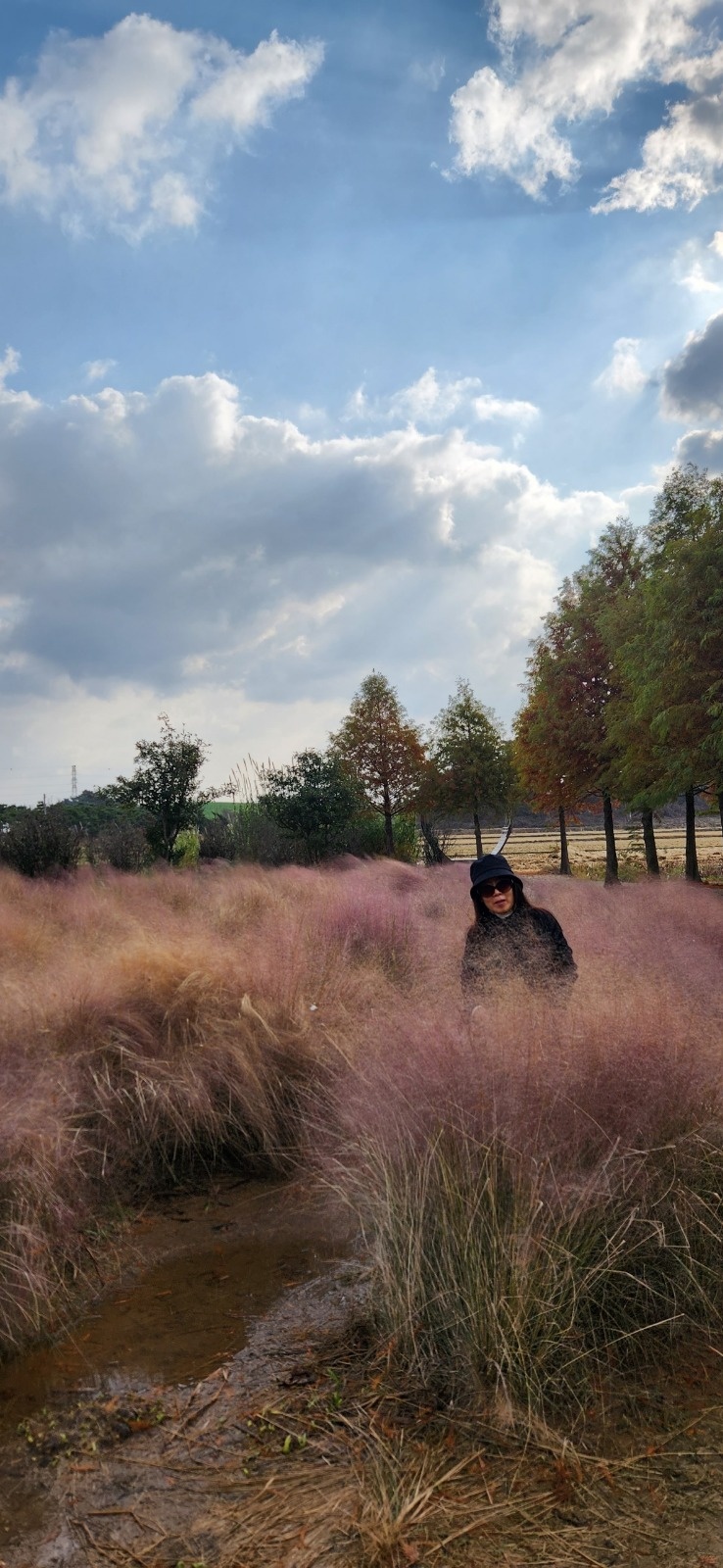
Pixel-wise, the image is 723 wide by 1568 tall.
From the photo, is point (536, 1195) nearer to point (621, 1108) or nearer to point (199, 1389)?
point (621, 1108)

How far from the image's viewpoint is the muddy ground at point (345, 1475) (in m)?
2.61

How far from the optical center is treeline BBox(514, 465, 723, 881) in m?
15.7

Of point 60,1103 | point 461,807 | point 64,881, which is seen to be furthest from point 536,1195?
point 461,807

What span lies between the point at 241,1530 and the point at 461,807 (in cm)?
3665

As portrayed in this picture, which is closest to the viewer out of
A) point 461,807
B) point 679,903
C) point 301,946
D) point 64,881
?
point 301,946

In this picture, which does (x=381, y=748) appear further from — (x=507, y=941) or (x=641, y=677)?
(x=507, y=941)

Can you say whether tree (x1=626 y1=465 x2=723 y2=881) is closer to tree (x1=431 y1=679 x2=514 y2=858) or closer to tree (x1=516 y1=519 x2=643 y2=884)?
tree (x1=516 y1=519 x2=643 y2=884)

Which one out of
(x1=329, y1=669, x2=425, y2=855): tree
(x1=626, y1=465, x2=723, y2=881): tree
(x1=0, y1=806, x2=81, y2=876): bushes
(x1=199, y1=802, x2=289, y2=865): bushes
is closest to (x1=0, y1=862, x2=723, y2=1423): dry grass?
(x1=626, y1=465, x2=723, y2=881): tree

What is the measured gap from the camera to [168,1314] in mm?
3992

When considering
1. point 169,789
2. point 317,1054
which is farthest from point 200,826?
point 317,1054

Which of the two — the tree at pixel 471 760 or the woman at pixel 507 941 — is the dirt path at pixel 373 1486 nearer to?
the woman at pixel 507 941

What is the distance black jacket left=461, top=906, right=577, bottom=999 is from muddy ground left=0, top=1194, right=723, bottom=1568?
1.55 m

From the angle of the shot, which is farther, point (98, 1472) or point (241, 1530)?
point (98, 1472)

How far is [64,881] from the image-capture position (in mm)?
15242
